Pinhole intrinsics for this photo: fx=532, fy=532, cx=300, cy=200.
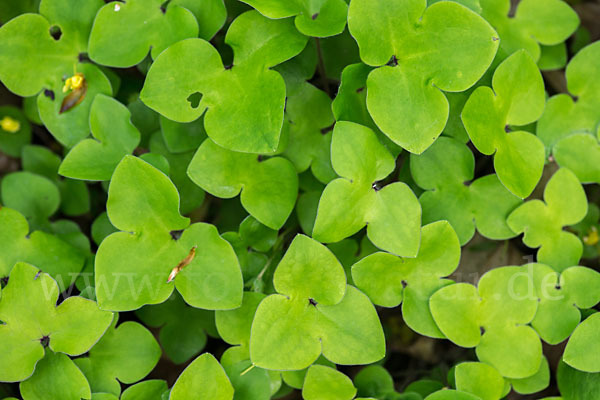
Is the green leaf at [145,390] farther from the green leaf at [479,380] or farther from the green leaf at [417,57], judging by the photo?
the green leaf at [417,57]

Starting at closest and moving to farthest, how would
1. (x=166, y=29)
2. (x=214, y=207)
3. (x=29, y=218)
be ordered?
1. (x=166, y=29)
2. (x=29, y=218)
3. (x=214, y=207)

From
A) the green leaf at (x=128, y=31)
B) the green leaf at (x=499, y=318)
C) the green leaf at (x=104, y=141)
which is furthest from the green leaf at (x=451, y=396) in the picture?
the green leaf at (x=128, y=31)

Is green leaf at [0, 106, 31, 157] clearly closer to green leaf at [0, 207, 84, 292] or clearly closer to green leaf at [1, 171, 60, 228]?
green leaf at [1, 171, 60, 228]

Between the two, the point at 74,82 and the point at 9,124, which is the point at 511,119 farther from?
the point at 9,124

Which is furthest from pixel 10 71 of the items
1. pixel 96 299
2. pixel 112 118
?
pixel 96 299

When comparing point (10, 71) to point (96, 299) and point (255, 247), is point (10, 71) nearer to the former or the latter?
point (96, 299)
